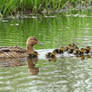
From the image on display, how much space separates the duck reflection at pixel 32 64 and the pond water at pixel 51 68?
9cm

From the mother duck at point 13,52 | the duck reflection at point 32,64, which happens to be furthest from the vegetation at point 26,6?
the duck reflection at point 32,64

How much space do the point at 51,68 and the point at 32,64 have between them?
98cm

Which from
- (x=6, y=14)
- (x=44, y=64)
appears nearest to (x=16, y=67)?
(x=44, y=64)

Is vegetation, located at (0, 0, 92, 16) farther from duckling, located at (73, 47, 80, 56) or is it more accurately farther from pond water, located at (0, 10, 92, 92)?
duckling, located at (73, 47, 80, 56)

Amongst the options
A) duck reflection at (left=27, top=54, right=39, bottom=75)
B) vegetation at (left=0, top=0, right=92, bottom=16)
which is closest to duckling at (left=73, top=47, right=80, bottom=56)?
duck reflection at (left=27, top=54, right=39, bottom=75)

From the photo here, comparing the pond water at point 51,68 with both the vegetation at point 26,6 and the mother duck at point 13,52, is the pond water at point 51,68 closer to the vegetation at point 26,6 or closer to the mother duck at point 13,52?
the mother duck at point 13,52

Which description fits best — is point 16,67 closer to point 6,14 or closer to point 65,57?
point 65,57

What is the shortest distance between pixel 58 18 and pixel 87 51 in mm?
9174

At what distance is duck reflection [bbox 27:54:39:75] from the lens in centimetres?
827

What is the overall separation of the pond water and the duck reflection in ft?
0.30

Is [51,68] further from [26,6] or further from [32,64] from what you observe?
[26,6]

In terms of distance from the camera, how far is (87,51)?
34.1 feet

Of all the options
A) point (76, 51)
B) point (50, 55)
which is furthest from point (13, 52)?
point (76, 51)

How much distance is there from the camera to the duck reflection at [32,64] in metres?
8.27
